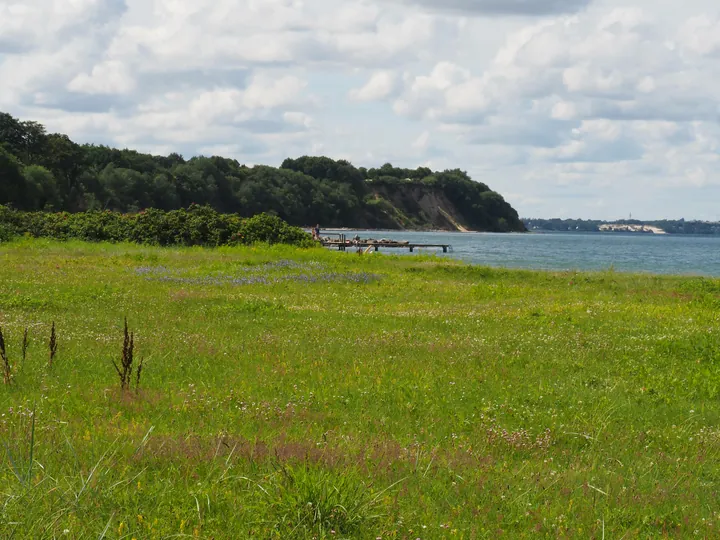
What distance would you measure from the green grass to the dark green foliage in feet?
94.3

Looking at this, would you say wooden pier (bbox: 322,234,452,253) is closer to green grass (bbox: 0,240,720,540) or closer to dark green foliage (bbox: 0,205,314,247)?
dark green foliage (bbox: 0,205,314,247)

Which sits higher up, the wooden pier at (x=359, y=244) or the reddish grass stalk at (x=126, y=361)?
the reddish grass stalk at (x=126, y=361)

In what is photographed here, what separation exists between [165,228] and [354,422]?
45.9 metres

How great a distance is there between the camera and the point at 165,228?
5356cm

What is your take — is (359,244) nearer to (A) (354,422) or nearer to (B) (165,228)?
A: (B) (165,228)

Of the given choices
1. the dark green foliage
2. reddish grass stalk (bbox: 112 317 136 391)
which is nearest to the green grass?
reddish grass stalk (bbox: 112 317 136 391)

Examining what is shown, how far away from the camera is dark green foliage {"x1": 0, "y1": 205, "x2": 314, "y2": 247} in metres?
53.0

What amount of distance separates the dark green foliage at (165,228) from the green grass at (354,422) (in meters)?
28.8

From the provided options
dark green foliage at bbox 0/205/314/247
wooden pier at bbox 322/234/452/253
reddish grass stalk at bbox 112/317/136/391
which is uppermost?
dark green foliage at bbox 0/205/314/247

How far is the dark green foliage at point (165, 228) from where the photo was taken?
53031 millimetres

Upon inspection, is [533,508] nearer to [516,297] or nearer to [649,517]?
[649,517]

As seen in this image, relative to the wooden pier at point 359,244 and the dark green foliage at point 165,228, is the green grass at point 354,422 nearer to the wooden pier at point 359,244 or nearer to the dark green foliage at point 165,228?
the dark green foliage at point 165,228

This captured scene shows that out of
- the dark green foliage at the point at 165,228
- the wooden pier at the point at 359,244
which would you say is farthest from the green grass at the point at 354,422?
the wooden pier at the point at 359,244

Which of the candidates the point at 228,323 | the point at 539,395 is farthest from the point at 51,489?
the point at 228,323
